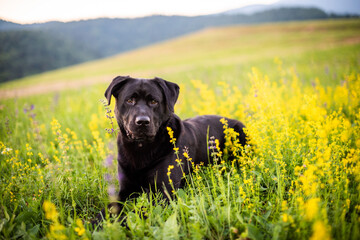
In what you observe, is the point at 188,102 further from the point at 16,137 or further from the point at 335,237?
the point at 335,237

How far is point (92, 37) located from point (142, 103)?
383 feet

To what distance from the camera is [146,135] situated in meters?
2.66

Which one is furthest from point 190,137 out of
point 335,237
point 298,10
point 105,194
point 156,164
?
point 298,10

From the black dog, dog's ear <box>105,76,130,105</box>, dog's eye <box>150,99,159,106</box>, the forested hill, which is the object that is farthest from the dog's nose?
the forested hill

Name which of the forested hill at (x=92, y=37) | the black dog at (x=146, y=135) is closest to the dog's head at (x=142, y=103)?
the black dog at (x=146, y=135)

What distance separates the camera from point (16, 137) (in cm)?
457

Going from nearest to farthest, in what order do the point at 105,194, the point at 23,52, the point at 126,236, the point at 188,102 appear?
the point at 126,236
the point at 105,194
the point at 188,102
the point at 23,52

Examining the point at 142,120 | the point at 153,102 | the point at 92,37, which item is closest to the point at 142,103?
the point at 153,102

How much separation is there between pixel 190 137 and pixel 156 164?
0.70 m

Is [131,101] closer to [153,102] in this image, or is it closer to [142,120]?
[153,102]

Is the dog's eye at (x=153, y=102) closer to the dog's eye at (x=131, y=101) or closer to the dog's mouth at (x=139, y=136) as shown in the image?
the dog's eye at (x=131, y=101)

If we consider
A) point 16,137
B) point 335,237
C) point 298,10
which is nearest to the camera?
point 335,237

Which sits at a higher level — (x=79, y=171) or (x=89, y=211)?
(x=79, y=171)

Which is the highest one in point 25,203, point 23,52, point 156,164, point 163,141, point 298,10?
point 298,10
